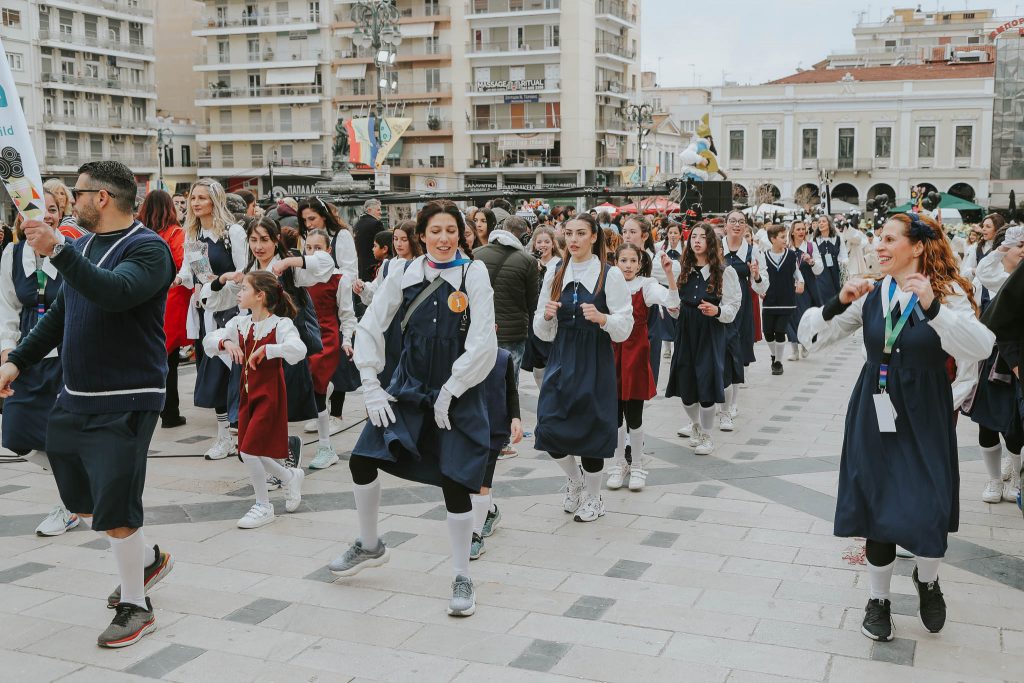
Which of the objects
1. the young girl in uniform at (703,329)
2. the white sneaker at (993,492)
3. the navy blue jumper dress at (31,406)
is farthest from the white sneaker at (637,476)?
the navy blue jumper dress at (31,406)

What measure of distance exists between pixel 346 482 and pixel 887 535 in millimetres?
4149

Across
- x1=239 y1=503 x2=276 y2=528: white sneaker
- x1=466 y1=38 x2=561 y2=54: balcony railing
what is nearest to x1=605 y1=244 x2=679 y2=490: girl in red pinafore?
x1=239 y1=503 x2=276 y2=528: white sneaker

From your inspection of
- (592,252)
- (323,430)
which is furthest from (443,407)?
(323,430)

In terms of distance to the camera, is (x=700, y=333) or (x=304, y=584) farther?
(x=700, y=333)

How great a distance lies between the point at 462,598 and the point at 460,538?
30cm

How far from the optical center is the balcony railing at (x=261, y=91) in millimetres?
56969

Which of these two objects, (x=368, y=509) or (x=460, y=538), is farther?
(x=368, y=509)

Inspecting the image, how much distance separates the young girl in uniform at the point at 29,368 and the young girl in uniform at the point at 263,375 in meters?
1.05

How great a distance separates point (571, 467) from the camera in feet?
22.0

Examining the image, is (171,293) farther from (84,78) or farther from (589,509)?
(84,78)

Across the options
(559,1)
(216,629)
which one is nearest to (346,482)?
(216,629)

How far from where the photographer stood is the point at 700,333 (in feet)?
28.0

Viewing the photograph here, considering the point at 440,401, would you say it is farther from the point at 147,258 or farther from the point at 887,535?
the point at 887,535

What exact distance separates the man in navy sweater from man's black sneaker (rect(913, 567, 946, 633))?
3572mm
